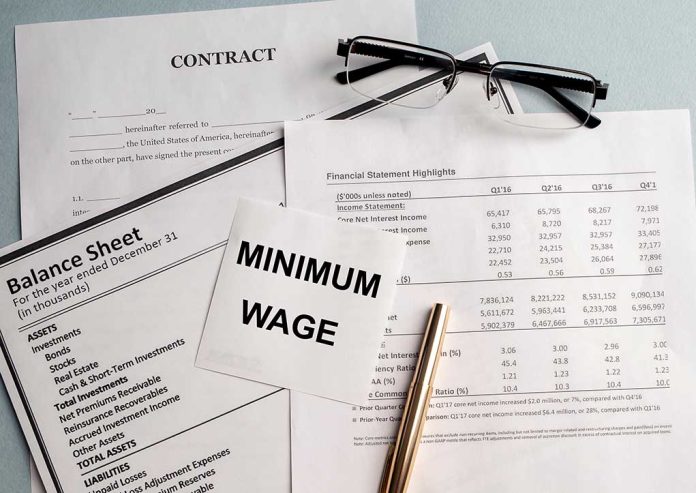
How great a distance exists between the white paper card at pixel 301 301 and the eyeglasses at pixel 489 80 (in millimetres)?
134

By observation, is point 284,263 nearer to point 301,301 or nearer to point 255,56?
point 301,301

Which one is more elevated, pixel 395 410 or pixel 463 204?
pixel 463 204

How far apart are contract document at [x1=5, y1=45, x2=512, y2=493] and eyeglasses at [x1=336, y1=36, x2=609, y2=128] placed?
0.02 m

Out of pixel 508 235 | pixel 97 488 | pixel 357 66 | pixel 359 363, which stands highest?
pixel 357 66

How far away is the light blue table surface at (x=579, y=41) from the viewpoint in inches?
22.2

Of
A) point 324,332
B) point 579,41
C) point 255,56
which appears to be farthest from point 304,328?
point 579,41

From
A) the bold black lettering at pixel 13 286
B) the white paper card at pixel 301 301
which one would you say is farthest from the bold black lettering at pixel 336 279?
the bold black lettering at pixel 13 286

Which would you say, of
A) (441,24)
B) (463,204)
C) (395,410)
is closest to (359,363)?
(395,410)

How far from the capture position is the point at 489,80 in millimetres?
548

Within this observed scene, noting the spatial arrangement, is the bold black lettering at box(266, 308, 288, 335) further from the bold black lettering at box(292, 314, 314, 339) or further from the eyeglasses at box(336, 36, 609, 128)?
the eyeglasses at box(336, 36, 609, 128)

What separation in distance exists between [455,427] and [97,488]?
12.5 inches

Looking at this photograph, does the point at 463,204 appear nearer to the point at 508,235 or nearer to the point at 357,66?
the point at 508,235

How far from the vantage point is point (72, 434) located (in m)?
0.55

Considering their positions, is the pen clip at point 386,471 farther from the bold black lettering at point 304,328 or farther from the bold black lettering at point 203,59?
the bold black lettering at point 203,59
